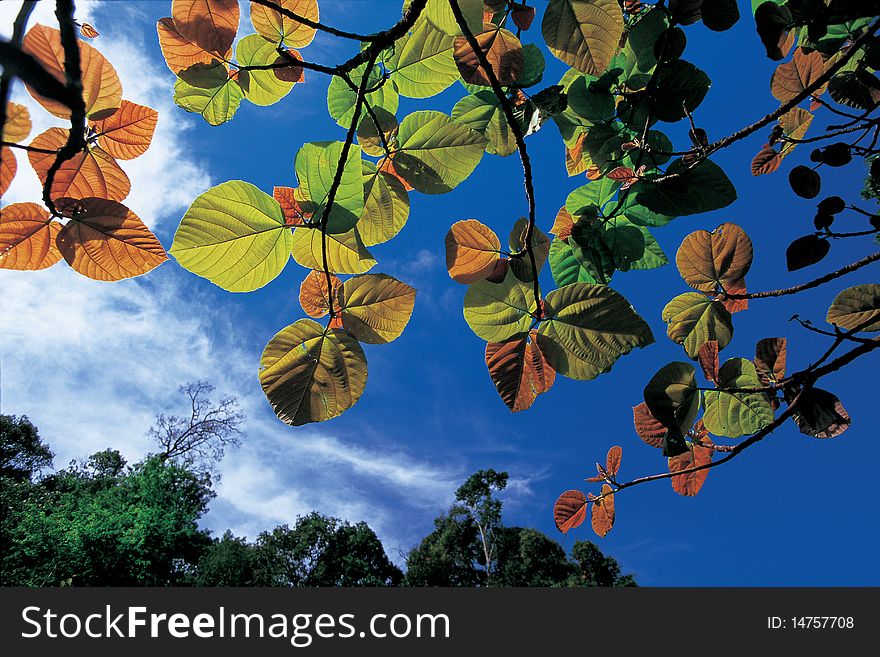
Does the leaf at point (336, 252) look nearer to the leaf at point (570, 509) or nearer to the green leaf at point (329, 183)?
the green leaf at point (329, 183)

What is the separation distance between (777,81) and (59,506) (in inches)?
593

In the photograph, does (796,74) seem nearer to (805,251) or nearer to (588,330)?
(805,251)

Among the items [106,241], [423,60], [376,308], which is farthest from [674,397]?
[106,241]

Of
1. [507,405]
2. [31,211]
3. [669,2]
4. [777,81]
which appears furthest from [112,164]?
[777,81]

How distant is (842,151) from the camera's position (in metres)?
0.68

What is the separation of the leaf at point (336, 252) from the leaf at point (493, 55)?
0.69 feet

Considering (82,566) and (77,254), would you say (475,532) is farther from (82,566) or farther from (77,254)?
(77,254)

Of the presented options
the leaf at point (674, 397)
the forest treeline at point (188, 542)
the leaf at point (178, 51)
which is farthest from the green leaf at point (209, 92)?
the forest treeline at point (188, 542)

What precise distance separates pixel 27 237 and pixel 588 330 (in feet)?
1.50

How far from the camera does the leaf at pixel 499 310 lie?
1.55 feet

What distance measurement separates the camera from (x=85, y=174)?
0.41 m

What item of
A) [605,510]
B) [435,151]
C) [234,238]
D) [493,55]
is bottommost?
[605,510]

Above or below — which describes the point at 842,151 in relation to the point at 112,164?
above

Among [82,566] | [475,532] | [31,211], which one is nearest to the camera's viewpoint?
[31,211]
